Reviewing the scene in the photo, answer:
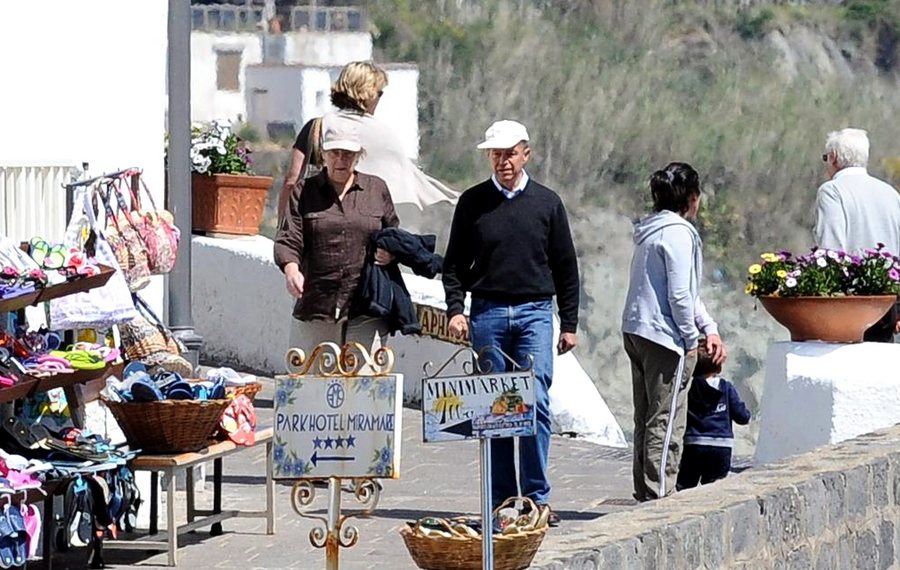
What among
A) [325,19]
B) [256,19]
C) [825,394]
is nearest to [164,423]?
[825,394]

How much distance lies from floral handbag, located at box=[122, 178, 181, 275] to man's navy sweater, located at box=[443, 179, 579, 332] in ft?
3.68

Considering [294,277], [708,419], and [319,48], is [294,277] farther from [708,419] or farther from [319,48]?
[319,48]

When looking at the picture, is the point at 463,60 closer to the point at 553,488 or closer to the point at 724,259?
the point at 724,259

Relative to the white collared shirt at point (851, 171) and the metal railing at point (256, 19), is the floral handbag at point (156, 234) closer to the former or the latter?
→ the white collared shirt at point (851, 171)

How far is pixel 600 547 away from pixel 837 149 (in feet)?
16.2

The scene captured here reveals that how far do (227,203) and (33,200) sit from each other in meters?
7.25

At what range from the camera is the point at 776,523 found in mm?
7105

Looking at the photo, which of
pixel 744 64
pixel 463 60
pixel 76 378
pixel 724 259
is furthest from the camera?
pixel 744 64

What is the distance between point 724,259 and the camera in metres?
34.6

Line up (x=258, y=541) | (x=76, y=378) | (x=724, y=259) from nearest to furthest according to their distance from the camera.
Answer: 1. (x=76, y=378)
2. (x=258, y=541)
3. (x=724, y=259)

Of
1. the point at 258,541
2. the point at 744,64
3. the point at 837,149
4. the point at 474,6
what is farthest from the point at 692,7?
the point at 258,541

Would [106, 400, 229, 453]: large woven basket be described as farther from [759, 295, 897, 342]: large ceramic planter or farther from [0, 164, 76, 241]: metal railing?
[759, 295, 897, 342]: large ceramic planter

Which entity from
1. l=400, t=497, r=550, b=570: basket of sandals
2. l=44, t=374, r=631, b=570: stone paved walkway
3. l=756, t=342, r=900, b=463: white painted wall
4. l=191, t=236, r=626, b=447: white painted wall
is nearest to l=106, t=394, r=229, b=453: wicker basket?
l=44, t=374, r=631, b=570: stone paved walkway

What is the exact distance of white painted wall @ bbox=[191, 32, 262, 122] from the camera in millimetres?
28141
